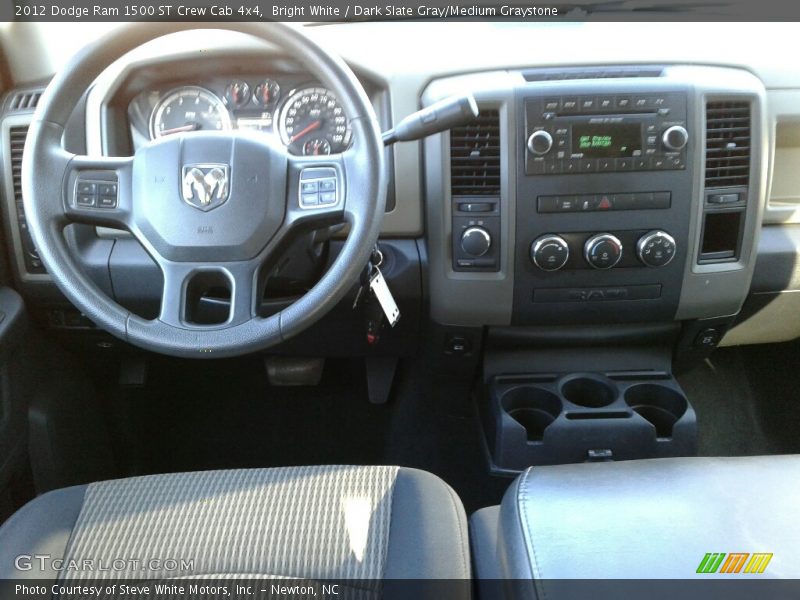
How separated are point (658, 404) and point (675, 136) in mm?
627

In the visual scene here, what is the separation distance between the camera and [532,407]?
1668 millimetres

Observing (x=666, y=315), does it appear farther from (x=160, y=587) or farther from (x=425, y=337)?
(x=160, y=587)

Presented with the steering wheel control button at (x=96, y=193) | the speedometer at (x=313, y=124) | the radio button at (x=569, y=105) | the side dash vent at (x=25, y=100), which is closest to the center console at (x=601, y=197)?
the radio button at (x=569, y=105)

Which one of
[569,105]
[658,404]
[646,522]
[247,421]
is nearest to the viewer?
[646,522]

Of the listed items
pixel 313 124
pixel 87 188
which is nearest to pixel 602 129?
pixel 313 124

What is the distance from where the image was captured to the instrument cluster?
4.81 feet

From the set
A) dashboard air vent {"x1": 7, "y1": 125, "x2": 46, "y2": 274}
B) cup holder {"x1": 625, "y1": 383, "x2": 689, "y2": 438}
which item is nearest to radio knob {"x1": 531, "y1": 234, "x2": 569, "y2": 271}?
cup holder {"x1": 625, "y1": 383, "x2": 689, "y2": 438}

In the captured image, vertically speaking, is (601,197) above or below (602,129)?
below

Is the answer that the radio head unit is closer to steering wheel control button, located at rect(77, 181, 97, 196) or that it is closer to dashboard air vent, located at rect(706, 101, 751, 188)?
dashboard air vent, located at rect(706, 101, 751, 188)

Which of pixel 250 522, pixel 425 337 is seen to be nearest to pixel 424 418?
pixel 425 337

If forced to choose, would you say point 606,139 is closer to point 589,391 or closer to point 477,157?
point 477,157

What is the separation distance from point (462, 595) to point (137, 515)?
1.69 feet

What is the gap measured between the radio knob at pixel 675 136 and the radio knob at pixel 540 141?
0.22 meters

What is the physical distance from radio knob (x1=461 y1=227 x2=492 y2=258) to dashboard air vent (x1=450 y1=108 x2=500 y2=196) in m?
0.08
